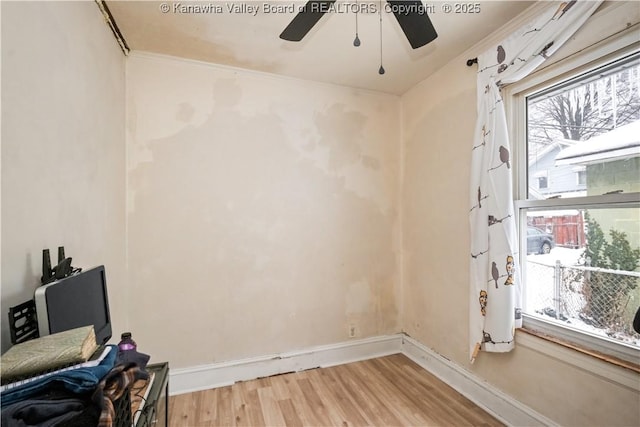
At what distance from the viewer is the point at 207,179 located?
229 cm

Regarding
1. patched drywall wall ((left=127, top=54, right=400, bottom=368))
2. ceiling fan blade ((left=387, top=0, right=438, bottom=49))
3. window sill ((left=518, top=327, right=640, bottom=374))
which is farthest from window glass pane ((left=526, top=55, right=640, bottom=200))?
patched drywall wall ((left=127, top=54, right=400, bottom=368))

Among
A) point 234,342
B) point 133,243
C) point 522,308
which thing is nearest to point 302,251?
point 234,342

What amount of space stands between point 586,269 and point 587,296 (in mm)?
147

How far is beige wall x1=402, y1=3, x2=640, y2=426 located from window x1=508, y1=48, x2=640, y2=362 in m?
0.19

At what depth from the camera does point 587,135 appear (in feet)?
5.18

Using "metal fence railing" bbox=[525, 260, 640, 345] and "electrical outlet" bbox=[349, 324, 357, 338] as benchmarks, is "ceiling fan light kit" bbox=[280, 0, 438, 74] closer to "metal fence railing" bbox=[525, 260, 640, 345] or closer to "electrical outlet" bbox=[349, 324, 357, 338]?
"metal fence railing" bbox=[525, 260, 640, 345]

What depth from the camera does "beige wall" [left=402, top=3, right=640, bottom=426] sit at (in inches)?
57.1

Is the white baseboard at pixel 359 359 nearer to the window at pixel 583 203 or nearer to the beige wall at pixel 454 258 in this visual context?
the beige wall at pixel 454 258

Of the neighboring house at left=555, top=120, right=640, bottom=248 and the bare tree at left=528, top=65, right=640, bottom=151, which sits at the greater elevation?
the bare tree at left=528, top=65, right=640, bottom=151

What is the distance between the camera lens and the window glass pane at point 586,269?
1395 mm

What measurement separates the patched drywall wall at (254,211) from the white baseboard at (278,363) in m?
0.06

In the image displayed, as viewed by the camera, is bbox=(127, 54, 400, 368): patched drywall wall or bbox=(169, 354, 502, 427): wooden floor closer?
bbox=(169, 354, 502, 427): wooden floor

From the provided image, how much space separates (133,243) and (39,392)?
158 centimetres

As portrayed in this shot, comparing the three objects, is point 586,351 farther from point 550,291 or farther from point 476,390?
point 476,390
